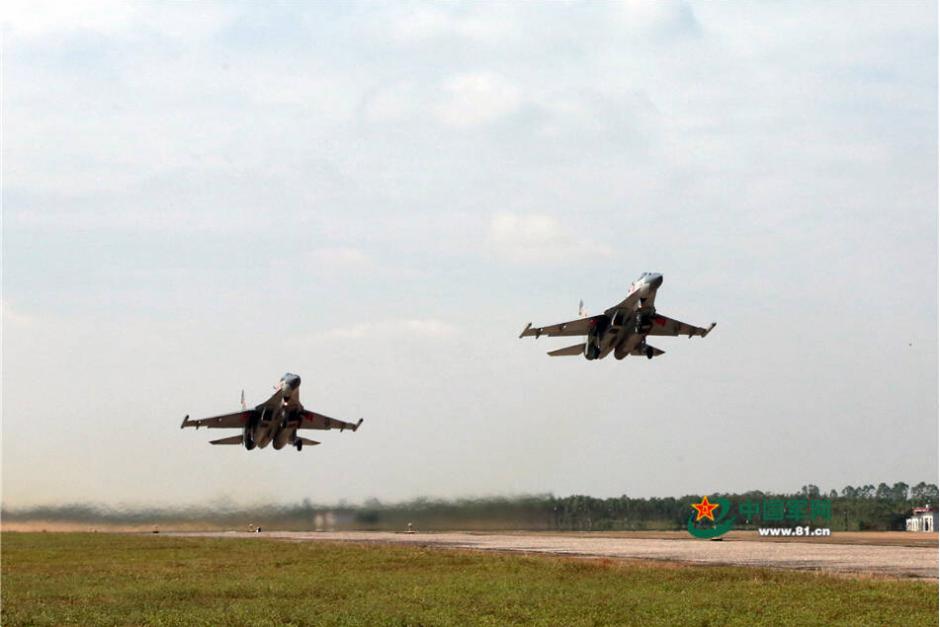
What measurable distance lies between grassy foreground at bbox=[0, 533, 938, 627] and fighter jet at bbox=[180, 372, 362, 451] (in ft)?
31.6

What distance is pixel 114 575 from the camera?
2250 inches

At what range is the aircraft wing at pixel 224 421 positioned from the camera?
7438cm

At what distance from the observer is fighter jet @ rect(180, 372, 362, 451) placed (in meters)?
70.9

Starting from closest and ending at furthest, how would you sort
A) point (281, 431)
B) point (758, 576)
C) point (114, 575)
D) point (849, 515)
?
point (758, 576), point (114, 575), point (281, 431), point (849, 515)

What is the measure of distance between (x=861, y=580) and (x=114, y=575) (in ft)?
124

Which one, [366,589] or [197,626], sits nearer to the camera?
[197,626]

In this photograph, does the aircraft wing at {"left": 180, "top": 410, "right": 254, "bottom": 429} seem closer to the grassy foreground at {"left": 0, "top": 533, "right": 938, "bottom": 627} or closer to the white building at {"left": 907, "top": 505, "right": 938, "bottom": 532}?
the grassy foreground at {"left": 0, "top": 533, "right": 938, "bottom": 627}

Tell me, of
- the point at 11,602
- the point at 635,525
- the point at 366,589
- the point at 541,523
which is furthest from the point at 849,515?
the point at 11,602

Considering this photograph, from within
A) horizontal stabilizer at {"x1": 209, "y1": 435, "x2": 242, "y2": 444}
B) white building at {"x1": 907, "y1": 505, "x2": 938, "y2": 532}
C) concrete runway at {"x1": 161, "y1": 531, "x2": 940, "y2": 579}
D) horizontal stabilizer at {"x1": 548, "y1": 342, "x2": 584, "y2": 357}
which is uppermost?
horizontal stabilizer at {"x1": 548, "y1": 342, "x2": 584, "y2": 357}

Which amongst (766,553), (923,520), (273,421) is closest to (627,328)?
(766,553)

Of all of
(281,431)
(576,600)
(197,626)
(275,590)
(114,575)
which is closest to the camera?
(197,626)

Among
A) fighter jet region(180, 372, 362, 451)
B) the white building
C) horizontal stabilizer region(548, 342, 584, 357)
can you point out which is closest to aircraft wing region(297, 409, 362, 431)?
fighter jet region(180, 372, 362, 451)

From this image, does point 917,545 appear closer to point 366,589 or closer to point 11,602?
point 366,589

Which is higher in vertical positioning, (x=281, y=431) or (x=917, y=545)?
(x=281, y=431)
